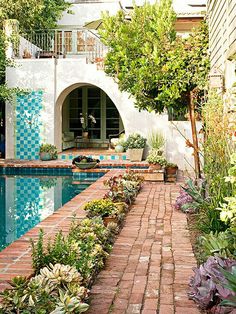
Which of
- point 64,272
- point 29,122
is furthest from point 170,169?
point 64,272

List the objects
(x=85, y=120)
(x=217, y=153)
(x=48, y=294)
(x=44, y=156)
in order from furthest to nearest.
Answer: (x=85, y=120), (x=44, y=156), (x=217, y=153), (x=48, y=294)

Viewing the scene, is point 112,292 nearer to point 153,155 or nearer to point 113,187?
point 113,187

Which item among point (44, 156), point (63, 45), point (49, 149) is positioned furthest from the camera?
point (63, 45)

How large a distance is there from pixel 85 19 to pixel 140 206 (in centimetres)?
1460

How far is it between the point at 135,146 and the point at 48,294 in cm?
1257

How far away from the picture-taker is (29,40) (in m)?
18.6

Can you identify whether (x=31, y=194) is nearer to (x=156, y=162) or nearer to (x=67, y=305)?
(x=156, y=162)

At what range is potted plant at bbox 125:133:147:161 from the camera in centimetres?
1550

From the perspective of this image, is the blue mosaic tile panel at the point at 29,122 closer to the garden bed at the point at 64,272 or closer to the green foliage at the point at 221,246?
the garden bed at the point at 64,272

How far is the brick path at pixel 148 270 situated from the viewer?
3715mm

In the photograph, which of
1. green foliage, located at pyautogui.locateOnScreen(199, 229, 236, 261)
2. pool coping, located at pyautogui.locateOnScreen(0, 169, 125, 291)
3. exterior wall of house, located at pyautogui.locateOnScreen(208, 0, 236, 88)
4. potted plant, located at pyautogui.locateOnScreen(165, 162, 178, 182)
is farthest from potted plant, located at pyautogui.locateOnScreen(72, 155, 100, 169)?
green foliage, located at pyautogui.locateOnScreen(199, 229, 236, 261)

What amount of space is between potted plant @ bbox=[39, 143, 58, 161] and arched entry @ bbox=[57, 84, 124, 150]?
3621 mm

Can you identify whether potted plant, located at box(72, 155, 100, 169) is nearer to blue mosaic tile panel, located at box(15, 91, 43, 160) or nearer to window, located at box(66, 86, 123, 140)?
blue mosaic tile panel, located at box(15, 91, 43, 160)

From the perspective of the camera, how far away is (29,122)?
16953mm
